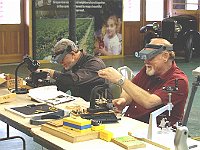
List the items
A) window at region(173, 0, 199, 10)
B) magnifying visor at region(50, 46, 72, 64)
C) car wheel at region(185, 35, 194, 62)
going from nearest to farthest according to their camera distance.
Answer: magnifying visor at region(50, 46, 72, 64), car wheel at region(185, 35, 194, 62), window at region(173, 0, 199, 10)

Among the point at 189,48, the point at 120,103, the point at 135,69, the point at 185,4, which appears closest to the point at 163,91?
the point at 120,103

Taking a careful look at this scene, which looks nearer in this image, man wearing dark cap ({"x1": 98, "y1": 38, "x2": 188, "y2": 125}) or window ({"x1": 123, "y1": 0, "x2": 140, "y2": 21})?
man wearing dark cap ({"x1": 98, "y1": 38, "x2": 188, "y2": 125})

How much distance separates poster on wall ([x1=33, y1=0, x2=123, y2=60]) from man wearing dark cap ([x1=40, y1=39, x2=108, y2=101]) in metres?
6.86

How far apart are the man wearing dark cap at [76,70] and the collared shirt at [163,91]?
0.77 m

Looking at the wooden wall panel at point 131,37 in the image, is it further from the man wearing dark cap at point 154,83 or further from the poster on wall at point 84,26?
the man wearing dark cap at point 154,83

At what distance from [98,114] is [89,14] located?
30.8 feet

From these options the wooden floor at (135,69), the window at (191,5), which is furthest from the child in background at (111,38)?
the window at (191,5)

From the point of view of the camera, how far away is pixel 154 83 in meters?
3.46

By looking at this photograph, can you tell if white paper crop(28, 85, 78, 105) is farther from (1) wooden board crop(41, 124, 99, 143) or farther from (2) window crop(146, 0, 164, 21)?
(2) window crop(146, 0, 164, 21)

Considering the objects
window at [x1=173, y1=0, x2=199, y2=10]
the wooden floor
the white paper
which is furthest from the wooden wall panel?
the white paper

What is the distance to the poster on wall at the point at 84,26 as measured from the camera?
11.3 m

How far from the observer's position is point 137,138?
2479 mm

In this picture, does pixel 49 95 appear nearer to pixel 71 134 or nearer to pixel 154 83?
pixel 154 83

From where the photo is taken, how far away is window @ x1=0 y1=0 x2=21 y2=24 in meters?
11.0
